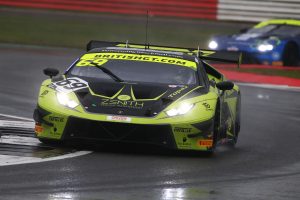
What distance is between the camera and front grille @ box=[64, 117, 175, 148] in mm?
10945

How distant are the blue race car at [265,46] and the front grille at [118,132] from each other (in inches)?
586

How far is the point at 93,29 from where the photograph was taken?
1452 inches

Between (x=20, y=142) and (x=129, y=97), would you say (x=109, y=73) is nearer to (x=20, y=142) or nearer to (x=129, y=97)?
(x=129, y=97)

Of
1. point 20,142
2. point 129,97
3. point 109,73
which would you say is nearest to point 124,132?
point 129,97

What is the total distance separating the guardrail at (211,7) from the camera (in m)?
37.1

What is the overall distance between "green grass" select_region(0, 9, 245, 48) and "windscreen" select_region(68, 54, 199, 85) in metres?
20.0

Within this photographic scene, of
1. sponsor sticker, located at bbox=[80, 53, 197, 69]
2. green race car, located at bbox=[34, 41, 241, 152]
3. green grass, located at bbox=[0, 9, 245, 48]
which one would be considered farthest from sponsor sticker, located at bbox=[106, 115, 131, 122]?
green grass, located at bbox=[0, 9, 245, 48]

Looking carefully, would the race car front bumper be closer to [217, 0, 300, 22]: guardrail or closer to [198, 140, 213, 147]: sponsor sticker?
[198, 140, 213, 147]: sponsor sticker

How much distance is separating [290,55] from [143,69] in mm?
14987

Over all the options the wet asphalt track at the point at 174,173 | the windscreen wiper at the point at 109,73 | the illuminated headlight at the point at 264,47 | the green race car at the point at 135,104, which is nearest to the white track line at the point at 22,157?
the wet asphalt track at the point at 174,173

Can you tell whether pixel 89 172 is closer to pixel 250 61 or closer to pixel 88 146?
pixel 88 146

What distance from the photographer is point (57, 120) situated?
11125mm

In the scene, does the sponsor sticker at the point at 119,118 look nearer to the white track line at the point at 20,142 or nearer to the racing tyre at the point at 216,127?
the white track line at the point at 20,142

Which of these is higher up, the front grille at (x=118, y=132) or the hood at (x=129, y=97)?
the hood at (x=129, y=97)
